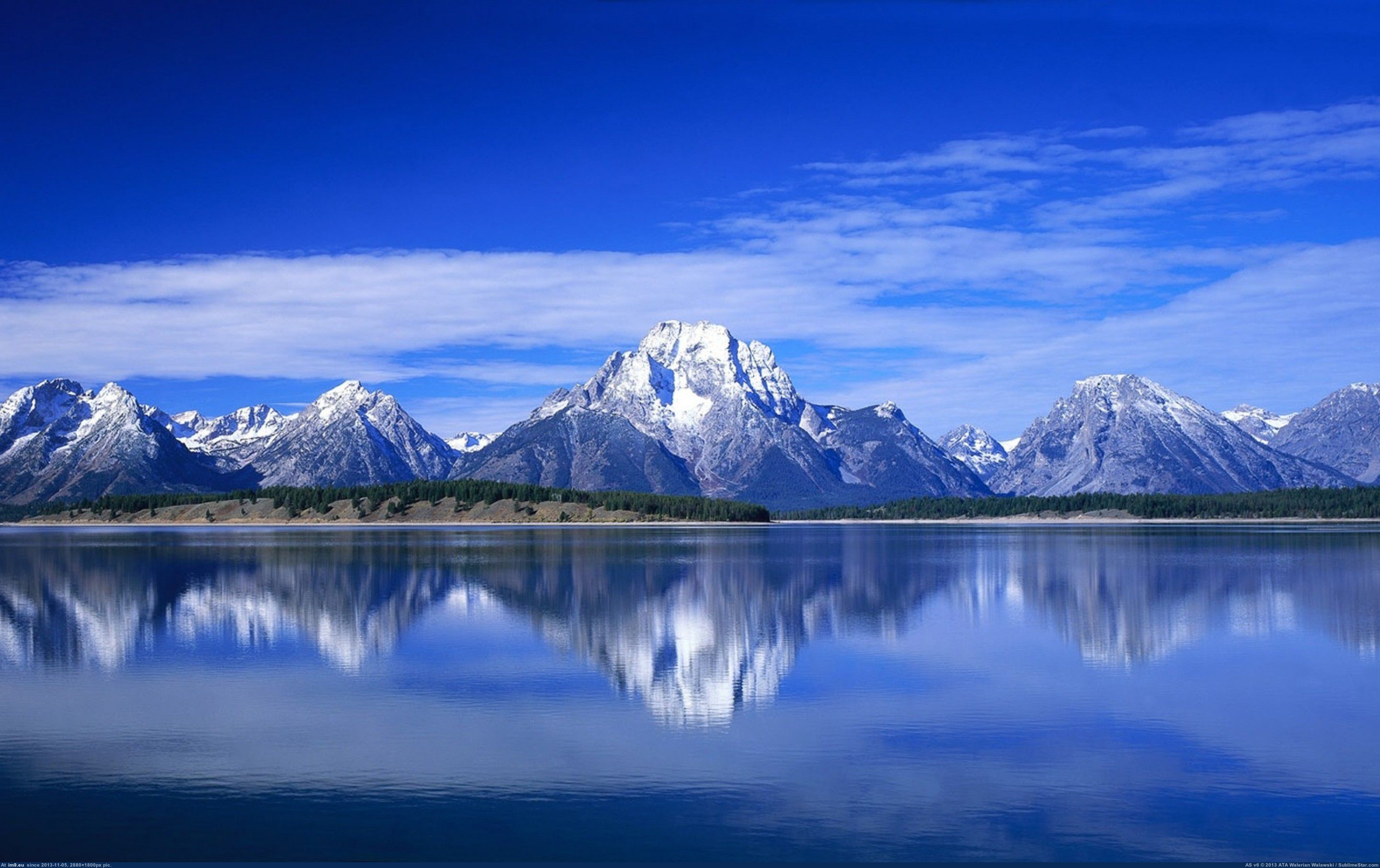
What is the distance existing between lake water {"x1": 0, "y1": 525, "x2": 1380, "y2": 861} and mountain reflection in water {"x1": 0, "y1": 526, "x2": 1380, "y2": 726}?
0.45 meters

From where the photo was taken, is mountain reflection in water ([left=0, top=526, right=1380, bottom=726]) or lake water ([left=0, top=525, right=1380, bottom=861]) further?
mountain reflection in water ([left=0, top=526, right=1380, bottom=726])

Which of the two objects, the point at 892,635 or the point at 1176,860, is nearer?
the point at 1176,860

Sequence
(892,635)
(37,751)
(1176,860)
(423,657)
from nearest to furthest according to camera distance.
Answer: (1176,860), (37,751), (423,657), (892,635)

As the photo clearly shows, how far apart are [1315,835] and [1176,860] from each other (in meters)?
3.79

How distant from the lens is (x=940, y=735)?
3234 cm

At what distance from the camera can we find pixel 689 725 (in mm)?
34125

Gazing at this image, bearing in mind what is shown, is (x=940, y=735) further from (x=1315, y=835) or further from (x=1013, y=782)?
(x=1315, y=835)

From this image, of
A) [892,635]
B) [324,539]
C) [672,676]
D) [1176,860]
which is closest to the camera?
[1176,860]

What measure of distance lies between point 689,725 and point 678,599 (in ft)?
124

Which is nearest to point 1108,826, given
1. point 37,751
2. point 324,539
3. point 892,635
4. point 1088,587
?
point 37,751

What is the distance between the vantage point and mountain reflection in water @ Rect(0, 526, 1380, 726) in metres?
49.0

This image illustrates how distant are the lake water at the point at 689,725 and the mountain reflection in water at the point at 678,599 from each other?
45cm

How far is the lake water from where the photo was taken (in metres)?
23.5

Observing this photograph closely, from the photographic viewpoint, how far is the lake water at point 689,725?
2345 centimetres
